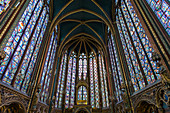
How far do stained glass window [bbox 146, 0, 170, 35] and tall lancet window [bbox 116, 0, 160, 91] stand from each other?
164cm

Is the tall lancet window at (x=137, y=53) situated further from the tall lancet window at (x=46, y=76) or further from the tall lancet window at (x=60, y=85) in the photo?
the tall lancet window at (x=60, y=85)

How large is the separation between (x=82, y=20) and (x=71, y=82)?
10.8 m

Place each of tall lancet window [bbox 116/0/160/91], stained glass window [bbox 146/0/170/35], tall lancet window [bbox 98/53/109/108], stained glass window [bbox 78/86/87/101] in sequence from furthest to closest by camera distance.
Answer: stained glass window [bbox 78/86/87/101] → tall lancet window [bbox 98/53/109/108] → tall lancet window [bbox 116/0/160/91] → stained glass window [bbox 146/0/170/35]

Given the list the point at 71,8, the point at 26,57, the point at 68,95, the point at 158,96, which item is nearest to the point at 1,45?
the point at 26,57

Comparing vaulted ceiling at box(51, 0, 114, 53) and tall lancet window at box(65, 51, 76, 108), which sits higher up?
vaulted ceiling at box(51, 0, 114, 53)

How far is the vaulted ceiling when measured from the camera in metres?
14.8

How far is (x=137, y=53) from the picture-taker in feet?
29.1

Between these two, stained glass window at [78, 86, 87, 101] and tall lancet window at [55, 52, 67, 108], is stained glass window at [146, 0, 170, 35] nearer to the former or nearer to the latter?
stained glass window at [78, 86, 87, 101]

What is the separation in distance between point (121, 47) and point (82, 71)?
10.7m

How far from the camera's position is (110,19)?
1462cm

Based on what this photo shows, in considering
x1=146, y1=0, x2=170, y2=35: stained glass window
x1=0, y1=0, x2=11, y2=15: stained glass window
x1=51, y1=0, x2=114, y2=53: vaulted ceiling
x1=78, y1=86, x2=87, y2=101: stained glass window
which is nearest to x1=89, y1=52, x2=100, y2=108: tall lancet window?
x1=78, y1=86, x2=87, y2=101: stained glass window

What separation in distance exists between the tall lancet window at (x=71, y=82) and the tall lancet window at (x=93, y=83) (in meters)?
3.16

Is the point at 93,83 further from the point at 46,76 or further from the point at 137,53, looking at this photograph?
the point at 137,53

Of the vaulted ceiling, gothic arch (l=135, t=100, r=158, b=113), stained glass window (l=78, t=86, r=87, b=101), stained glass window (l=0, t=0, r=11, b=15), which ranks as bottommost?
gothic arch (l=135, t=100, r=158, b=113)
